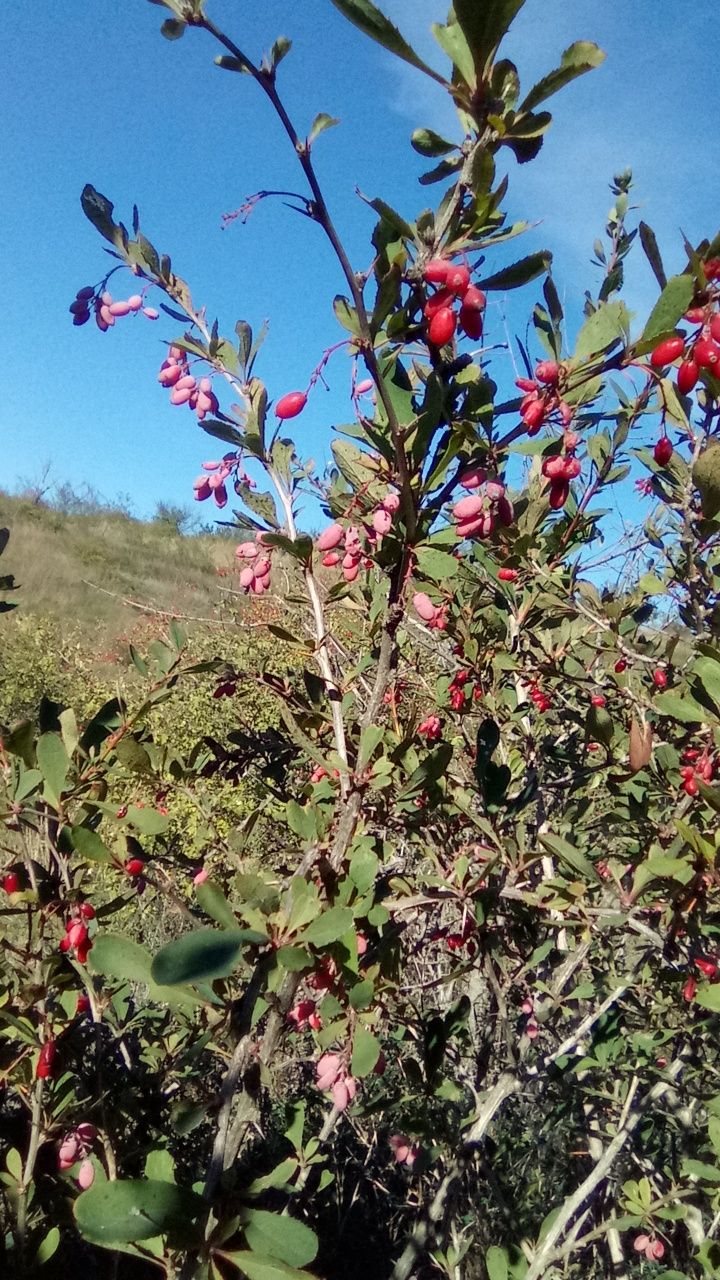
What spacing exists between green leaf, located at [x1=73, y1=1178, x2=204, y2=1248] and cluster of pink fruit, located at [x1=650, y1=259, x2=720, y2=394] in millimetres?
977

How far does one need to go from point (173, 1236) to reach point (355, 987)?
32cm

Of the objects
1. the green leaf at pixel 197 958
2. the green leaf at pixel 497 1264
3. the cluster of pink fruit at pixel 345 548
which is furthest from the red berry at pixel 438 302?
the green leaf at pixel 497 1264

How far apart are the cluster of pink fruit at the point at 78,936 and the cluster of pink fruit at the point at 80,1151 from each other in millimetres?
314

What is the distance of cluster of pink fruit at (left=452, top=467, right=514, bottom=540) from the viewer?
102cm

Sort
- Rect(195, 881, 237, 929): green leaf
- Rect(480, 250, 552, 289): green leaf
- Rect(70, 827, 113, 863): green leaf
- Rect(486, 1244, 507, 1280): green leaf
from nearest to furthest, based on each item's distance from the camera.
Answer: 1. Rect(195, 881, 237, 929): green leaf
2. Rect(480, 250, 552, 289): green leaf
3. Rect(70, 827, 113, 863): green leaf
4. Rect(486, 1244, 507, 1280): green leaf

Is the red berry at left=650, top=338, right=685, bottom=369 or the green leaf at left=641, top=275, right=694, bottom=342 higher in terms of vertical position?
the green leaf at left=641, top=275, right=694, bottom=342

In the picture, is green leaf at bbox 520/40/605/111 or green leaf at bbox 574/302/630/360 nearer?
green leaf at bbox 520/40/605/111

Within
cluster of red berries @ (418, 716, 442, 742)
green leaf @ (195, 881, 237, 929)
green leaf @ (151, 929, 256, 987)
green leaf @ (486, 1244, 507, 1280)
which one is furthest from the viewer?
cluster of red berries @ (418, 716, 442, 742)

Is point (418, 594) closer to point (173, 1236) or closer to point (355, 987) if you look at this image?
point (355, 987)

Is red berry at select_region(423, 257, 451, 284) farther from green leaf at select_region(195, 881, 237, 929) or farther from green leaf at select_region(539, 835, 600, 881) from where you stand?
green leaf at select_region(539, 835, 600, 881)

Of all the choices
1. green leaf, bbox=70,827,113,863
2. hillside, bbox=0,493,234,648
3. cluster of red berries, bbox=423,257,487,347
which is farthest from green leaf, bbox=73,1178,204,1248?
hillside, bbox=0,493,234,648

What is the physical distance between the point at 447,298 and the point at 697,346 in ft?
0.96

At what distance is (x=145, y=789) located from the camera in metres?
1.86

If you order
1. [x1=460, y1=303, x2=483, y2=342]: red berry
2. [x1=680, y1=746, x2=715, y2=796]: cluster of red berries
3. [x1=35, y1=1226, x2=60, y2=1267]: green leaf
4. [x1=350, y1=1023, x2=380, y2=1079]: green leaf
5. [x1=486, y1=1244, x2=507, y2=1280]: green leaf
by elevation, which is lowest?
[x1=35, y1=1226, x2=60, y2=1267]: green leaf
